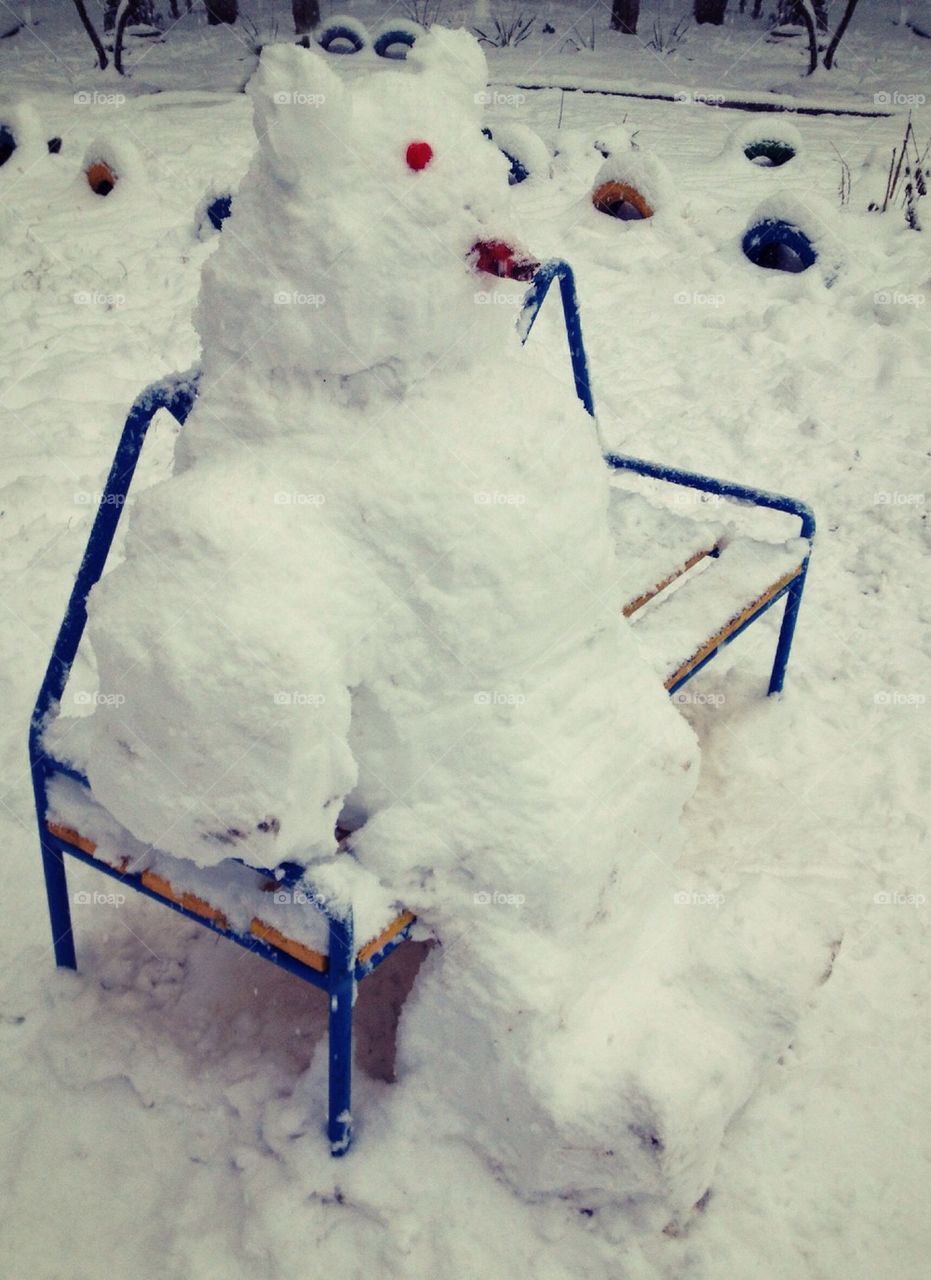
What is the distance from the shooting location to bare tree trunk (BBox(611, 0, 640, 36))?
1191cm

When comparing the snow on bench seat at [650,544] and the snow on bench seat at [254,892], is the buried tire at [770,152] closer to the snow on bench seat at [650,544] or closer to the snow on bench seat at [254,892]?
the snow on bench seat at [650,544]

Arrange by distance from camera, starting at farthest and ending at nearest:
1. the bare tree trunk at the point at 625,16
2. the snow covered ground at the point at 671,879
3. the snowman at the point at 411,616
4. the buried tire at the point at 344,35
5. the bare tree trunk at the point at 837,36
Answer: the bare tree trunk at the point at 625,16 < the buried tire at the point at 344,35 < the bare tree trunk at the point at 837,36 < the snow covered ground at the point at 671,879 < the snowman at the point at 411,616

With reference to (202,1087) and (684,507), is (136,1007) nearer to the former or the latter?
(202,1087)

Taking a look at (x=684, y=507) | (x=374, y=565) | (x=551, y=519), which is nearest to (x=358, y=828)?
(x=374, y=565)

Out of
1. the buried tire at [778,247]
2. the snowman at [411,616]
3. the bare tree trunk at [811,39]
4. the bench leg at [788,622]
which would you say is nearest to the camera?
the snowman at [411,616]

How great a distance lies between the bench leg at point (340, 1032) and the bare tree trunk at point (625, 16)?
42.2ft

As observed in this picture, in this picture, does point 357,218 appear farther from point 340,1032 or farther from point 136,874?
point 340,1032

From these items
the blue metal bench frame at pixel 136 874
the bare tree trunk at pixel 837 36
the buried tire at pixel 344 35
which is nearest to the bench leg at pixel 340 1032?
the blue metal bench frame at pixel 136 874

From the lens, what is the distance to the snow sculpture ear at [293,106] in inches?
59.7

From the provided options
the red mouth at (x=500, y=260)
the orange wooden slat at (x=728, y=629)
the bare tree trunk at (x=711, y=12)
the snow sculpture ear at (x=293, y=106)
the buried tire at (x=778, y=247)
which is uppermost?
the snow sculpture ear at (x=293, y=106)

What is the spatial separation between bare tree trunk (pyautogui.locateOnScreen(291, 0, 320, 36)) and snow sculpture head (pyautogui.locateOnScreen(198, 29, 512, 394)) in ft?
33.8

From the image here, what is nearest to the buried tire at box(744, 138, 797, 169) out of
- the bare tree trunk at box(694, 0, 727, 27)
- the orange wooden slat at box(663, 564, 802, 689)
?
the orange wooden slat at box(663, 564, 802, 689)

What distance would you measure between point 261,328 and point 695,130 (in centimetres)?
699

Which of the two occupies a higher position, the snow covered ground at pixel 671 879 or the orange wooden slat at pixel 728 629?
the orange wooden slat at pixel 728 629
